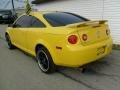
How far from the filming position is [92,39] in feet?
16.8

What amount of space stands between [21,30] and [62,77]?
97.8 inches

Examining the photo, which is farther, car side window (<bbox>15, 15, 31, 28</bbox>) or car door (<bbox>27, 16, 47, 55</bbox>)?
car side window (<bbox>15, 15, 31, 28</bbox>)

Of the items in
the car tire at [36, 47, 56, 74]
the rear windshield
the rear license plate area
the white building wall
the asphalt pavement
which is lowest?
the asphalt pavement

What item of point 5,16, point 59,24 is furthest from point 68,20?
point 5,16

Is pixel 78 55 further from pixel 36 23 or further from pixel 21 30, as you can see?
pixel 21 30

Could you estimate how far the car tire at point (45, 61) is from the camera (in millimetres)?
5520

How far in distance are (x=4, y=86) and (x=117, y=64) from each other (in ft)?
10.2

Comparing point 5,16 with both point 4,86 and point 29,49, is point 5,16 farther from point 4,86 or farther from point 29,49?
point 4,86

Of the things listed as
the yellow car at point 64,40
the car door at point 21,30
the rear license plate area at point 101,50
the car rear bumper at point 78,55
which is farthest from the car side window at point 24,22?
the rear license plate area at point 101,50

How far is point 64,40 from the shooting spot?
4914 mm

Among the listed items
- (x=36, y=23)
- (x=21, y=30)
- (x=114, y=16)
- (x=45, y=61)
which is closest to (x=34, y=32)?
(x=36, y=23)

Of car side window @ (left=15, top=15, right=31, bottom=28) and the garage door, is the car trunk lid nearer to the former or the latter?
car side window @ (left=15, top=15, right=31, bottom=28)

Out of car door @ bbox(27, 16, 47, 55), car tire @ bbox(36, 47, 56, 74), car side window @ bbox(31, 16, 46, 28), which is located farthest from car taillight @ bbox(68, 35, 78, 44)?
car side window @ bbox(31, 16, 46, 28)

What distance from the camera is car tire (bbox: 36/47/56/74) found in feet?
18.1
